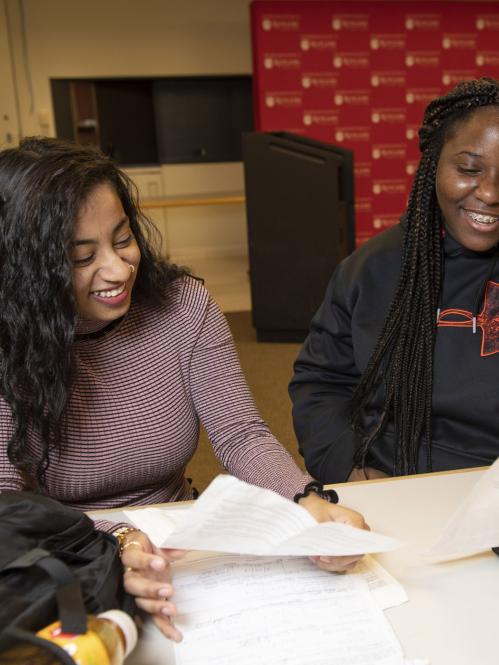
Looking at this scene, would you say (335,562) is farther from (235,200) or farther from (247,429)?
(235,200)

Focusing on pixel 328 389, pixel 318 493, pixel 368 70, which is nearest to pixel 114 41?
pixel 368 70

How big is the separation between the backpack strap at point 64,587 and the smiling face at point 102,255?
470 millimetres

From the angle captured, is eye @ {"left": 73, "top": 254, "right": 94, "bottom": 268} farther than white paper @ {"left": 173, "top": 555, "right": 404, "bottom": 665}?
Yes

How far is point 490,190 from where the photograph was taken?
1151 mm

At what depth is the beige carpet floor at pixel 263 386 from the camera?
251 cm

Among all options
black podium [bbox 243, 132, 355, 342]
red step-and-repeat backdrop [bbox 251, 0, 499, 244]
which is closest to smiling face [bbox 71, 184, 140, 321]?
black podium [bbox 243, 132, 355, 342]

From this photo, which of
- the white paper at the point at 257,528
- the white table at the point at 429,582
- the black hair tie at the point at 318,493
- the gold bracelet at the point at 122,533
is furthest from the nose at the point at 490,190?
the gold bracelet at the point at 122,533

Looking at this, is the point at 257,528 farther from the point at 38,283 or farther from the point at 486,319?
the point at 486,319

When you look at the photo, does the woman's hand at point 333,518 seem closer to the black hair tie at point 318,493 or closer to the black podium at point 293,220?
the black hair tie at point 318,493

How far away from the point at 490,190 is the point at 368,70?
18.0 feet

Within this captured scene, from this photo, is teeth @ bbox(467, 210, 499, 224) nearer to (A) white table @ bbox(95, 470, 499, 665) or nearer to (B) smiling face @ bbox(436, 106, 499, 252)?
(B) smiling face @ bbox(436, 106, 499, 252)

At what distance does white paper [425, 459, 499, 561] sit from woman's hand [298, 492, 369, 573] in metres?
0.10

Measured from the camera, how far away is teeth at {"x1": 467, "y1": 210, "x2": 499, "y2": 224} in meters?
1.18

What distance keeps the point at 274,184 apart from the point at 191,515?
3244mm
